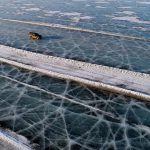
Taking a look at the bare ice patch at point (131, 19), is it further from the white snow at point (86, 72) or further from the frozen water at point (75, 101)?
the white snow at point (86, 72)

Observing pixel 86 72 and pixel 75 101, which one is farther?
pixel 86 72

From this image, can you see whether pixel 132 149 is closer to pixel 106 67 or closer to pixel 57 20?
pixel 106 67

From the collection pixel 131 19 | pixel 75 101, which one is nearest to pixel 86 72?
pixel 75 101

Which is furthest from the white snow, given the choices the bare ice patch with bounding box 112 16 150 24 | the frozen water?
the bare ice patch with bounding box 112 16 150 24

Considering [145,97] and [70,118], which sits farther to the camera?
[145,97]

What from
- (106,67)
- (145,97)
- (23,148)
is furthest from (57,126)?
(106,67)

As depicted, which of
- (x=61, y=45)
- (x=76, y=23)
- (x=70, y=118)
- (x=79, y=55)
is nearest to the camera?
(x=70, y=118)

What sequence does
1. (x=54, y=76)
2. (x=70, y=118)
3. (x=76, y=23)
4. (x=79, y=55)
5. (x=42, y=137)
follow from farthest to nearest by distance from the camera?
(x=76, y=23), (x=79, y=55), (x=54, y=76), (x=70, y=118), (x=42, y=137)

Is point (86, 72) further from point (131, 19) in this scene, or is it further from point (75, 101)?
point (131, 19)
